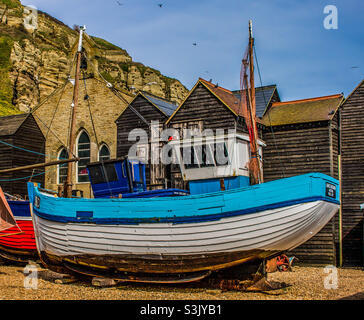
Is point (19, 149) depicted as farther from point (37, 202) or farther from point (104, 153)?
point (37, 202)

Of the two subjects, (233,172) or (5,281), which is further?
(233,172)

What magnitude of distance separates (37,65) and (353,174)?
5176cm

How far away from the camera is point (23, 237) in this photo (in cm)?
1744

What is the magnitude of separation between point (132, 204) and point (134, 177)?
4.53m

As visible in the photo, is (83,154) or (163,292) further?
(83,154)

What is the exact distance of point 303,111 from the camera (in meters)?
20.8

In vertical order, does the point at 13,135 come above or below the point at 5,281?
above

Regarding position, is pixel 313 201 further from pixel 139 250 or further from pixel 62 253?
pixel 62 253

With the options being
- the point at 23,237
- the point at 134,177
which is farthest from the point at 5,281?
the point at 134,177

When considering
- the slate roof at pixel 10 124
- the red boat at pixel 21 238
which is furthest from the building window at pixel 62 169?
the red boat at pixel 21 238

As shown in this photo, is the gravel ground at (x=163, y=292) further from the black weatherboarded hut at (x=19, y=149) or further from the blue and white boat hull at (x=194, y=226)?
the black weatherboarded hut at (x=19, y=149)

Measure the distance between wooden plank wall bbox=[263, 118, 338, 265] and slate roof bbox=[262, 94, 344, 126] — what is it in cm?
34

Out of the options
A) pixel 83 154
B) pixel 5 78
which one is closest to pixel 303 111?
pixel 83 154

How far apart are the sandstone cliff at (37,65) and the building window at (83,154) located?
7.14m
